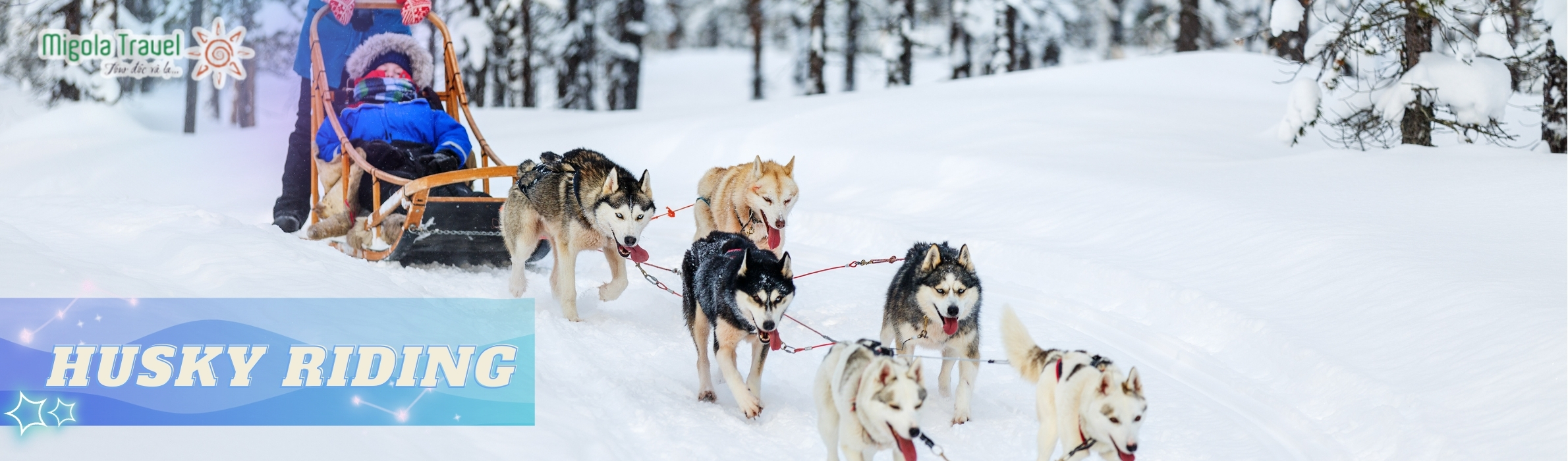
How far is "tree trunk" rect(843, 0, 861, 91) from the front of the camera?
21266mm

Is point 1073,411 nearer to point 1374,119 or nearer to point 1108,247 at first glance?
point 1108,247

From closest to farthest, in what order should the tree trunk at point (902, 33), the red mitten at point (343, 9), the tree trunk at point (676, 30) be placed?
the red mitten at point (343, 9)
the tree trunk at point (902, 33)
the tree trunk at point (676, 30)

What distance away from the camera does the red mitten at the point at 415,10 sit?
7820mm

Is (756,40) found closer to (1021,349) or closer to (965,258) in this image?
(965,258)

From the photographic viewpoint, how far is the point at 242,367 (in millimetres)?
3611

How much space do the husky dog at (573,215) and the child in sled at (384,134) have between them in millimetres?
1320

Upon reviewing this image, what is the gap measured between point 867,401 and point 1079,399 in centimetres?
61

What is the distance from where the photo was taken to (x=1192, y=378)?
15.9ft

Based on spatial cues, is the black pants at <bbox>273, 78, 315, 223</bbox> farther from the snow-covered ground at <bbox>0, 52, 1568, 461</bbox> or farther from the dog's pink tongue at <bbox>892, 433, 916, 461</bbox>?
the dog's pink tongue at <bbox>892, 433, 916, 461</bbox>

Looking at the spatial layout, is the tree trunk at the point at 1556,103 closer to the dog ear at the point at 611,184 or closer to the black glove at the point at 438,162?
the dog ear at the point at 611,184

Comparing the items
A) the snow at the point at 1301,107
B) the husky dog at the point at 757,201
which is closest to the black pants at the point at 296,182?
the husky dog at the point at 757,201

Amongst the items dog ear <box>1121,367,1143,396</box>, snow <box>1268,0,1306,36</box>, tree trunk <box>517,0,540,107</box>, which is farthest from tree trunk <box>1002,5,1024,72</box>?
dog ear <box>1121,367,1143,396</box>

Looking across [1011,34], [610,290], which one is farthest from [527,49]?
[610,290]

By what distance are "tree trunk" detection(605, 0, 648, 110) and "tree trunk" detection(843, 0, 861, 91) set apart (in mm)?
4122
